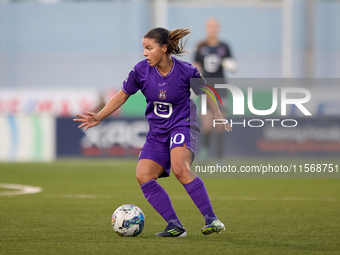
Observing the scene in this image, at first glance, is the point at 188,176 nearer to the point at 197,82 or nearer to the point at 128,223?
the point at 128,223

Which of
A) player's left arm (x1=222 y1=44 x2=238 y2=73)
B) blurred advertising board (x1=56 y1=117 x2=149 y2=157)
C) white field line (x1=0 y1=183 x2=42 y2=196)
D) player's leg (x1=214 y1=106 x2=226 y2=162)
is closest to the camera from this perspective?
white field line (x1=0 y1=183 x2=42 y2=196)

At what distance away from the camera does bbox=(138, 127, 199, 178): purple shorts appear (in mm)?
4477

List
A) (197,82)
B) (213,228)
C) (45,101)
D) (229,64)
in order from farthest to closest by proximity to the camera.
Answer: (45,101) → (229,64) → (197,82) → (213,228)


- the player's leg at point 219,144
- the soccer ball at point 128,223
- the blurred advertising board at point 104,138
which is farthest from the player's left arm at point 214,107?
the blurred advertising board at point 104,138

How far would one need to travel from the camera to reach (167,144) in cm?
457

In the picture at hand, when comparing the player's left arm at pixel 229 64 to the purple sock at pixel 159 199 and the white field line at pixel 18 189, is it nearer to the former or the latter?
the white field line at pixel 18 189

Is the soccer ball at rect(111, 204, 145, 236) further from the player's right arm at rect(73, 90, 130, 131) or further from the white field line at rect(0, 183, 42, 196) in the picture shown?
the white field line at rect(0, 183, 42, 196)

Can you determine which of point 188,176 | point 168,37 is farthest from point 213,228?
point 168,37

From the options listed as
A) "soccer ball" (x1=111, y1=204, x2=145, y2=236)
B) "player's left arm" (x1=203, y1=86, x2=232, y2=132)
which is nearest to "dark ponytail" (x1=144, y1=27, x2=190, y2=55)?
"player's left arm" (x1=203, y1=86, x2=232, y2=132)

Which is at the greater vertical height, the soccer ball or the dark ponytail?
the dark ponytail

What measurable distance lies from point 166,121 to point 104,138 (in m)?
8.88

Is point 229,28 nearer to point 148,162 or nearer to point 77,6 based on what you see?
point 77,6

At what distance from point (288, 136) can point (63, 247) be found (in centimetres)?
934

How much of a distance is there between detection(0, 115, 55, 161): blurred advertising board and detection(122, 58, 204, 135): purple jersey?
30.0 ft
